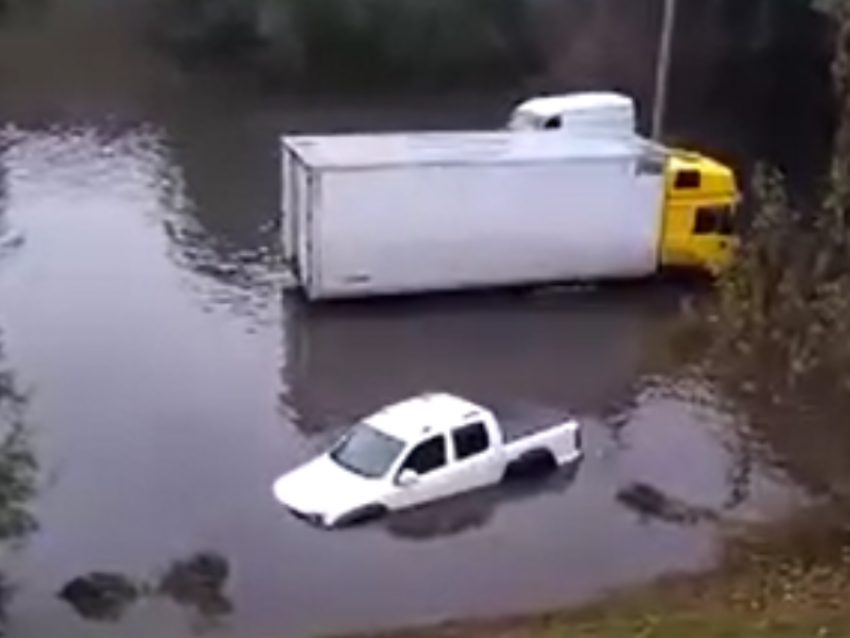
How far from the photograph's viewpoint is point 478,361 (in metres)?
28.2

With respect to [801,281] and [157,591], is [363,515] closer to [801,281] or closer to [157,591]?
[157,591]

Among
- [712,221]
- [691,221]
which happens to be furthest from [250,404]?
[712,221]

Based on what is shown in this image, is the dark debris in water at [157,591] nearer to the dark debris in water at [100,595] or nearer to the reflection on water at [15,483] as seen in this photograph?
the dark debris in water at [100,595]

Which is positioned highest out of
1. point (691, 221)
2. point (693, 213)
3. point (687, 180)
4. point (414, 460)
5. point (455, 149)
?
point (455, 149)

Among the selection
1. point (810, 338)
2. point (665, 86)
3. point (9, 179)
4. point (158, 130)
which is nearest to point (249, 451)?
point (810, 338)

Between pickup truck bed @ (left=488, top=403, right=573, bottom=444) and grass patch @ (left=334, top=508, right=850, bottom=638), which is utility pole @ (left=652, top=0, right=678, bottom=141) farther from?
grass patch @ (left=334, top=508, right=850, bottom=638)

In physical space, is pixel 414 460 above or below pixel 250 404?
above

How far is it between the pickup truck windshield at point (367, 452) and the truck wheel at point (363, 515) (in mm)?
414

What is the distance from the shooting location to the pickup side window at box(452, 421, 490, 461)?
23031mm

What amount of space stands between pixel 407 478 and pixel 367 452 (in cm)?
60

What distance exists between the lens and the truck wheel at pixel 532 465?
23484 millimetres

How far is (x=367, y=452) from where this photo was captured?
22844 mm

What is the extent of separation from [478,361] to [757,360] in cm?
667

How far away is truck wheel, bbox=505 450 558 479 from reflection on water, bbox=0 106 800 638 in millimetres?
264
